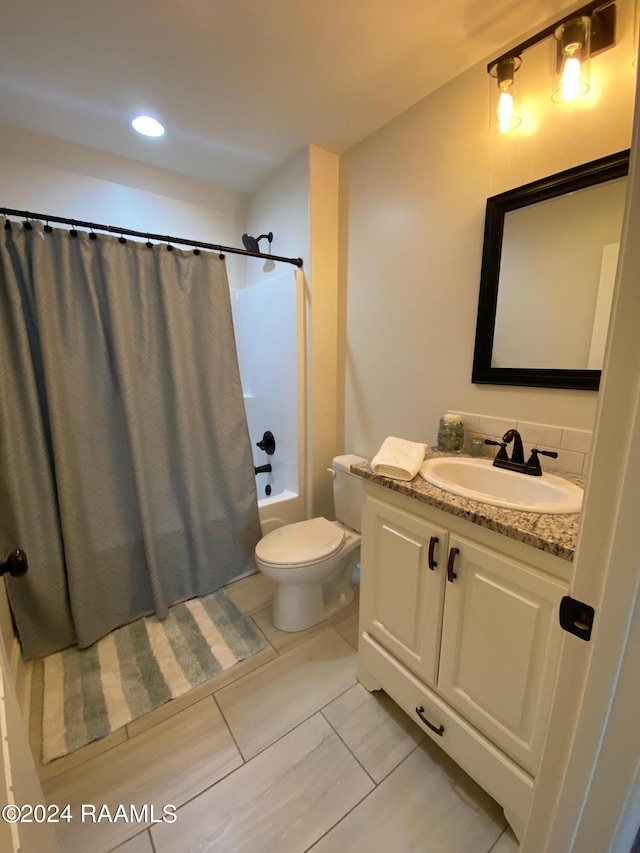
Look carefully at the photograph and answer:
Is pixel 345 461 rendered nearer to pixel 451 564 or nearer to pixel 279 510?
pixel 279 510

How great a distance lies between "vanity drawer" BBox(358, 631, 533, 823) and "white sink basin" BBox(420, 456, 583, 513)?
0.67 m

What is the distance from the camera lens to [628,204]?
15.7 inches

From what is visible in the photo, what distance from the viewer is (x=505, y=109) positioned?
3.91 feet

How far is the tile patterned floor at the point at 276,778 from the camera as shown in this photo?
0.96 m

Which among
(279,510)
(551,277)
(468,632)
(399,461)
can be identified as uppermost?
(551,277)

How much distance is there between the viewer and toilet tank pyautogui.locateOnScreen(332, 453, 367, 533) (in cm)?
187

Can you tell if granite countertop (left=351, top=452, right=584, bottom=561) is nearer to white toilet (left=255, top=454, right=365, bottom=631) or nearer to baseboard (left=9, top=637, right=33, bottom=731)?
white toilet (left=255, top=454, right=365, bottom=631)

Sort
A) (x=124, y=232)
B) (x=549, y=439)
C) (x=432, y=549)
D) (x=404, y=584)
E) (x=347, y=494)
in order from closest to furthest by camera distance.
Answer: (x=432, y=549)
(x=404, y=584)
(x=549, y=439)
(x=124, y=232)
(x=347, y=494)

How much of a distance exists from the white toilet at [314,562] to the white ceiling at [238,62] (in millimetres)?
1668

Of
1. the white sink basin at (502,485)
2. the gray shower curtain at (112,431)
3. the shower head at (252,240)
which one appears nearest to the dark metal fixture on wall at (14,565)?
→ the gray shower curtain at (112,431)

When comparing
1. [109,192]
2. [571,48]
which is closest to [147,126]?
[109,192]

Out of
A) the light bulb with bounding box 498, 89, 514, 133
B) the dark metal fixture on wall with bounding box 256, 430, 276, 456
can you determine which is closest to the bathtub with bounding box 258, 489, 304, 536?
the dark metal fixture on wall with bounding box 256, 430, 276, 456

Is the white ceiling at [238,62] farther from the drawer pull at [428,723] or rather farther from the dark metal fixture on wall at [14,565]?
the drawer pull at [428,723]

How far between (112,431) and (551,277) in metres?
1.90
